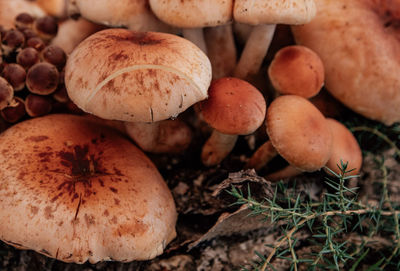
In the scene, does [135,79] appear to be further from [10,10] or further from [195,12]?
[10,10]

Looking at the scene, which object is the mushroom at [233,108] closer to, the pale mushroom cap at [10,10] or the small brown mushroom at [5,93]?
the small brown mushroom at [5,93]

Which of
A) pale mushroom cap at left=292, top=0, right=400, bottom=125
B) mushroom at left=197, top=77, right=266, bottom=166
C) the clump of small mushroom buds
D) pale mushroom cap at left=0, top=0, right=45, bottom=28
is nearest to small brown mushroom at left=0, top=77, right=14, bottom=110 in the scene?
the clump of small mushroom buds

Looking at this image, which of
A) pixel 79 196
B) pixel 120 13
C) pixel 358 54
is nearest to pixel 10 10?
pixel 120 13

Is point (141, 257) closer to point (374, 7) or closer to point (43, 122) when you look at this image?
point (43, 122)

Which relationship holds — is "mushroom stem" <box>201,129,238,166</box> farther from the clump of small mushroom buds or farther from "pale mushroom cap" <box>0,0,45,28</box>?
"pale mushroom cap" <box>0,0,45,28</box>

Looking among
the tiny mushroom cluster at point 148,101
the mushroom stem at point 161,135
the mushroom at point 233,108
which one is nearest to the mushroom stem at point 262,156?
the tiny mushroom cluster at point 148,101
